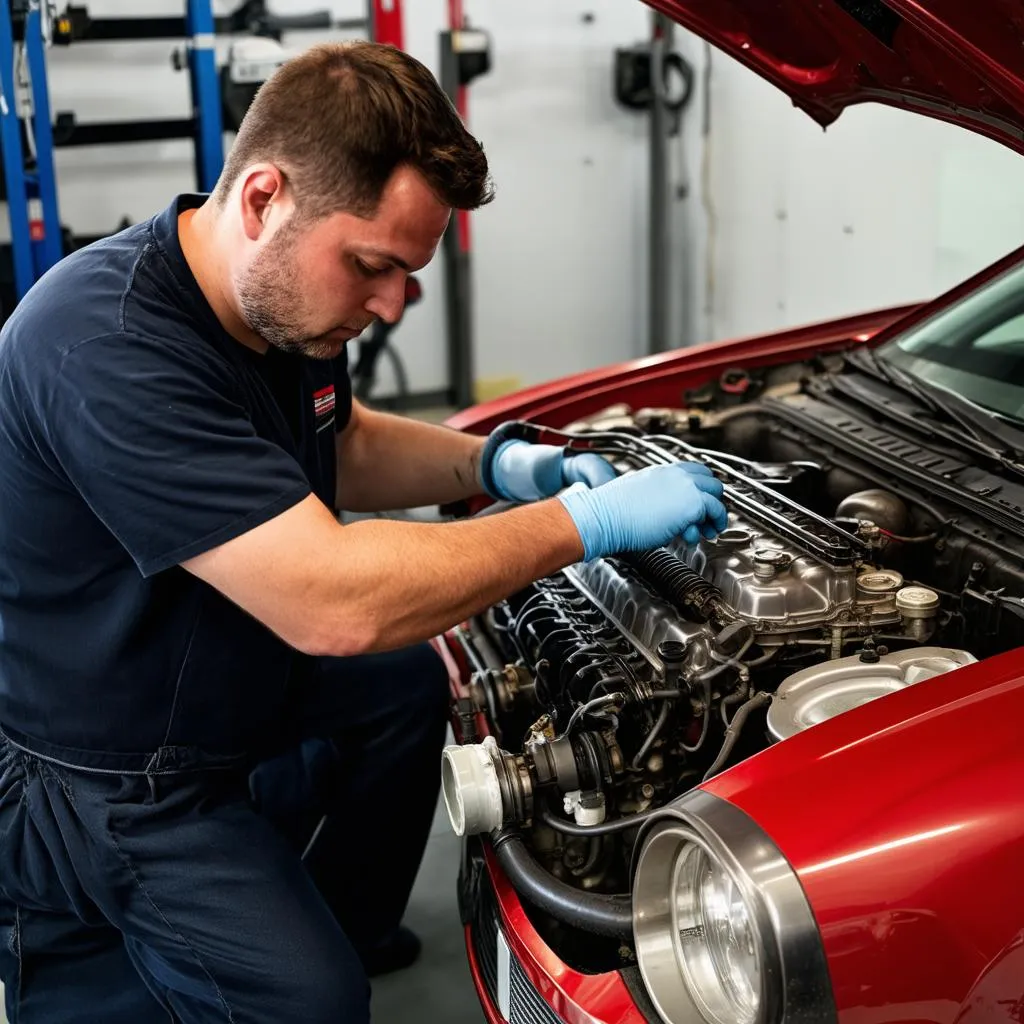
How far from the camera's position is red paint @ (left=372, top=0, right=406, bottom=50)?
515 centimetres

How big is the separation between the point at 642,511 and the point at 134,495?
0.71 m

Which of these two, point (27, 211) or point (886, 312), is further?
Answer: point (27, 211)

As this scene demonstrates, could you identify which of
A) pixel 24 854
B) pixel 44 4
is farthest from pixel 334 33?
pixel 24 854

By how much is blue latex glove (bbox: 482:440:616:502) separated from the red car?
94 mm

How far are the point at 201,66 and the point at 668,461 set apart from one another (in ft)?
10.4

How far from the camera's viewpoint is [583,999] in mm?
1441

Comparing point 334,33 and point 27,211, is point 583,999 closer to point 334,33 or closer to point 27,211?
point 27,211

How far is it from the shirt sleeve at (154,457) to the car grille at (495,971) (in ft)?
2.13

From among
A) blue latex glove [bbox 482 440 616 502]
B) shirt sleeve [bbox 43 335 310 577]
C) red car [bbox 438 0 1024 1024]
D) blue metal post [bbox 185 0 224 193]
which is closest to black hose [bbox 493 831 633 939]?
red car [bbox 438 0 1024 1024]

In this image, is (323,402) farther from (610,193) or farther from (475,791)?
(610,193)

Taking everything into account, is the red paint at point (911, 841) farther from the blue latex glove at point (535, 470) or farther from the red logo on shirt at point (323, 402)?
the red logo on shirt at point (323, 402)

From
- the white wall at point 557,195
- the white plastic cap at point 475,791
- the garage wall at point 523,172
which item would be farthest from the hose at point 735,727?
the white wall at point 557,195

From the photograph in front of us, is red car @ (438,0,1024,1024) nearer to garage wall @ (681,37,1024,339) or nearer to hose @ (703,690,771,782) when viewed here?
hose @ (703,690,771,782)

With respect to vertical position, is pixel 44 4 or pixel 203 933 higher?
pixel 44 4
